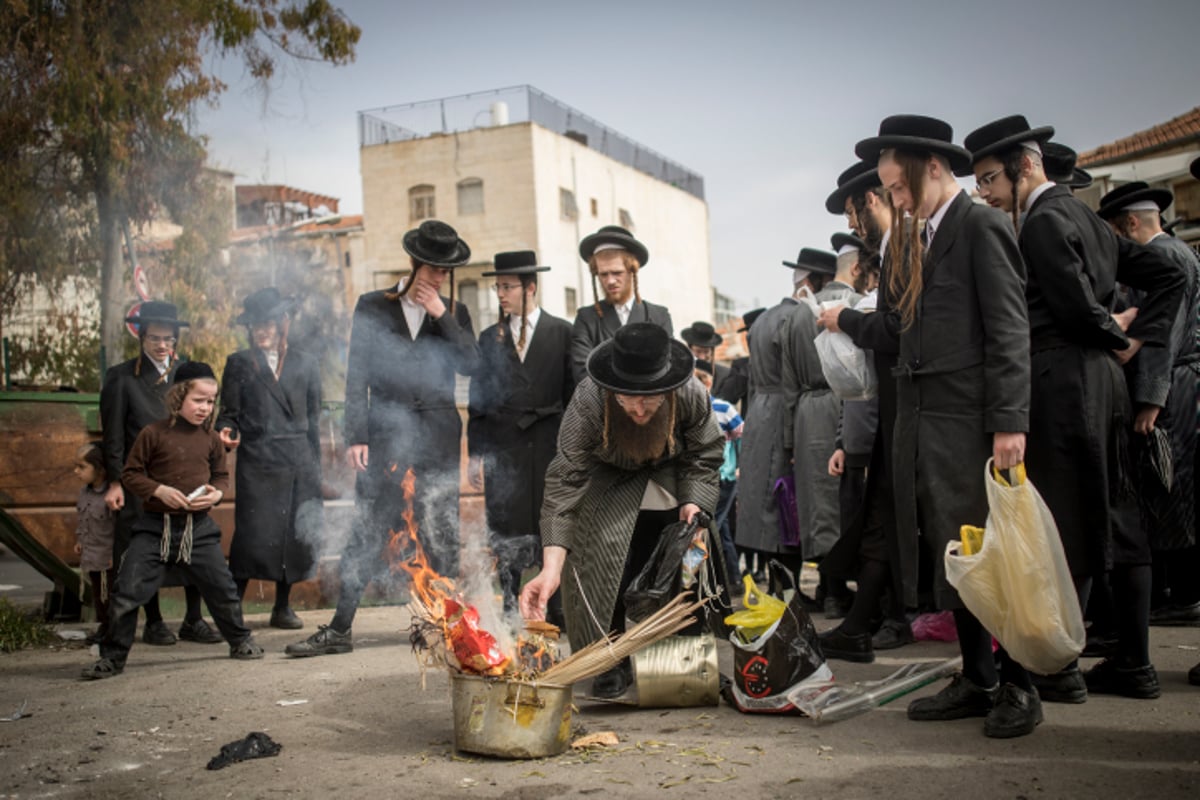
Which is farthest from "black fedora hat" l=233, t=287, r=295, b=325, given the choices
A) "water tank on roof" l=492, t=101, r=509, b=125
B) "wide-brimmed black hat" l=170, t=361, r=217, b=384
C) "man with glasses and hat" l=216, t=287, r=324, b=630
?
"water tank on roof" l=492, t=101, r=509, b=125

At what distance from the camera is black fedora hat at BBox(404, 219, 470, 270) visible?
21.1 feet

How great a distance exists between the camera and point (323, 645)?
246 inches

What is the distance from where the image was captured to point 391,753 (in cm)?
421

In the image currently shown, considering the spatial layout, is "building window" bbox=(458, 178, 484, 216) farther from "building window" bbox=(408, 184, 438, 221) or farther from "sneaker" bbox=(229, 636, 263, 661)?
"sneaker" bbox=(229, 636, 263, 661)

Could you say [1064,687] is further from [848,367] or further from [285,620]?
[285,620]

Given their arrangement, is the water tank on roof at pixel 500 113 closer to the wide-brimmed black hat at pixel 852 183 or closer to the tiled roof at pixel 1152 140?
the tiled roof at pixel 1152 140

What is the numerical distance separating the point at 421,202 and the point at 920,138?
39108mm

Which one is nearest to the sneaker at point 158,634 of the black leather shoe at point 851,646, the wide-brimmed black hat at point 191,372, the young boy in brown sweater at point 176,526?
the young boy in brown sweater at point 176,526

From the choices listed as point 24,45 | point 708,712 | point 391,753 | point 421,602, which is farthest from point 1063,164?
point 24,45

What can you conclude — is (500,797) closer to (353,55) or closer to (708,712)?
(708,712)

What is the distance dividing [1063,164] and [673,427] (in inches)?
101

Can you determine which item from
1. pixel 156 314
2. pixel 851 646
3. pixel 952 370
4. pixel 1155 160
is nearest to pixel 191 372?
pixel 156 314

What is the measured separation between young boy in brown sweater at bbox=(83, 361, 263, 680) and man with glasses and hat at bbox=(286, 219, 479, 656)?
0.57 meters

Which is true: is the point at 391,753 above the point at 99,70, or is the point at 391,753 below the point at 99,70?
below
